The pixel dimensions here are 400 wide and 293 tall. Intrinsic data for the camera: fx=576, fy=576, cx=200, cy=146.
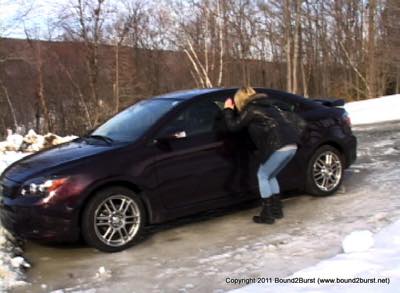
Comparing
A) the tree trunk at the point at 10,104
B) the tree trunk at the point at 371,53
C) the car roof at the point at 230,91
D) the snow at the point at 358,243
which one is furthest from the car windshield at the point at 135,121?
the tree trunk at the point at 371,53

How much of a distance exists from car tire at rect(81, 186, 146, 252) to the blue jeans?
1385mm

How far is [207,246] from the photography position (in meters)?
5.71

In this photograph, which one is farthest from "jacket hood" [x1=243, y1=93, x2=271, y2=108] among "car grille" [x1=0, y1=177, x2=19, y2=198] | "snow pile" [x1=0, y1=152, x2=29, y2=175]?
"snow pile" [x1=0, y1=152, x2=29, y2=175]

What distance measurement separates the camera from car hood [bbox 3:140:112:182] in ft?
18.6

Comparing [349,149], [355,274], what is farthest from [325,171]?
[355,274]

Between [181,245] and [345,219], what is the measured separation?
1.81 meters

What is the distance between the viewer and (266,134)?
247 inches

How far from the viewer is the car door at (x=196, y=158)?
238 inches

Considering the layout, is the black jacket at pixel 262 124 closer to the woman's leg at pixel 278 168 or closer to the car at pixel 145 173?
the woman's leg at pixel 278 168

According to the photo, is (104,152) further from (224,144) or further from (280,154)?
(280,154)

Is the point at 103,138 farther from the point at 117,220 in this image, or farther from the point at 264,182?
the point at 264,182

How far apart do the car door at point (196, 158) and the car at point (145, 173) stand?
0.04 ft

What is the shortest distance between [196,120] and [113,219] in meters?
1.47

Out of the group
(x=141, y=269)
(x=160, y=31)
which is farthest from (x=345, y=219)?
(x=160, y=31)
